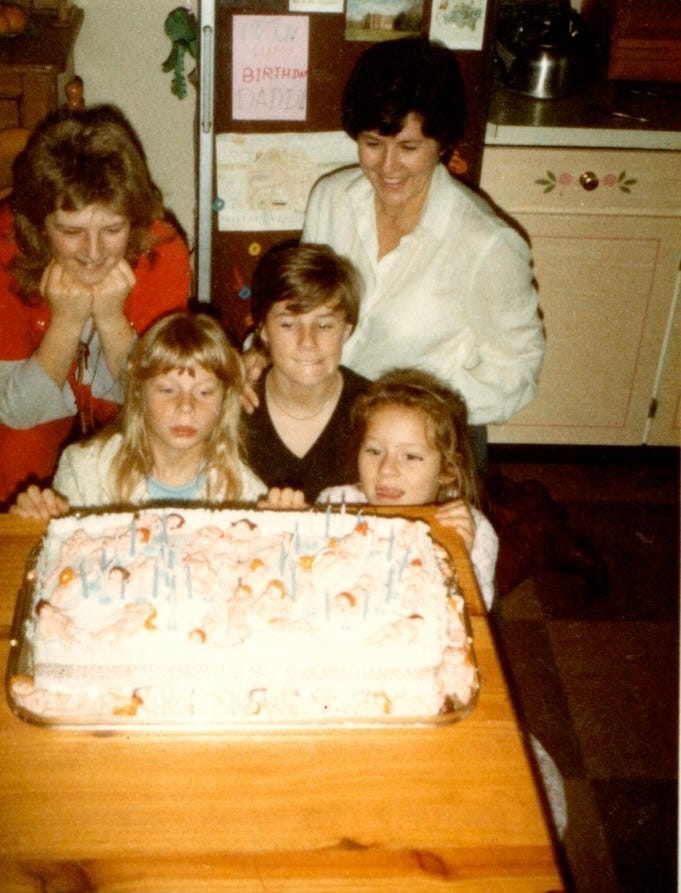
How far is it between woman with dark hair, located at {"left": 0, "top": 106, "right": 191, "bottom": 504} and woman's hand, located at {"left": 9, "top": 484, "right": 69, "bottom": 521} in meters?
0.60

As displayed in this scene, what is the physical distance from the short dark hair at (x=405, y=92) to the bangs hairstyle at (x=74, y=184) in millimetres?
502

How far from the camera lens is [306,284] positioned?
210 centimetres

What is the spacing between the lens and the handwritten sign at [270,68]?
107 inches

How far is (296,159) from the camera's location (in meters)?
2.94

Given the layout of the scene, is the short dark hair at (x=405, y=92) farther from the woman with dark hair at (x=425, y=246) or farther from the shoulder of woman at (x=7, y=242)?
the shoulder of woman at (x=7, y=242)

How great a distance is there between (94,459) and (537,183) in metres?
1.78

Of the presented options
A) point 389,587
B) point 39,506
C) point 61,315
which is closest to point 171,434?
point 39,506

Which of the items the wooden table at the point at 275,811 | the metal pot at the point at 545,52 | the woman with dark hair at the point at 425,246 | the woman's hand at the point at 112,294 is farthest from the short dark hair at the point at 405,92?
the wooden table at the point at 275,811

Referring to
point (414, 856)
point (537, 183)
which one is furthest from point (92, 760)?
point (537, 183)

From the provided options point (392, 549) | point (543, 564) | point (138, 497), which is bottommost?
point (543, 564)

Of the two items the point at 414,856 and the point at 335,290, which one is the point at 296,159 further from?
the point at 414,856

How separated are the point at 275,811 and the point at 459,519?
2.11 feet

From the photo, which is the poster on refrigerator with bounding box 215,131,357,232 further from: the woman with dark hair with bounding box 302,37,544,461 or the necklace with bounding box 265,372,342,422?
the necklace with bounding box 265,372,342,422

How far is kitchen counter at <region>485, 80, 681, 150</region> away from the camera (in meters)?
2.97
